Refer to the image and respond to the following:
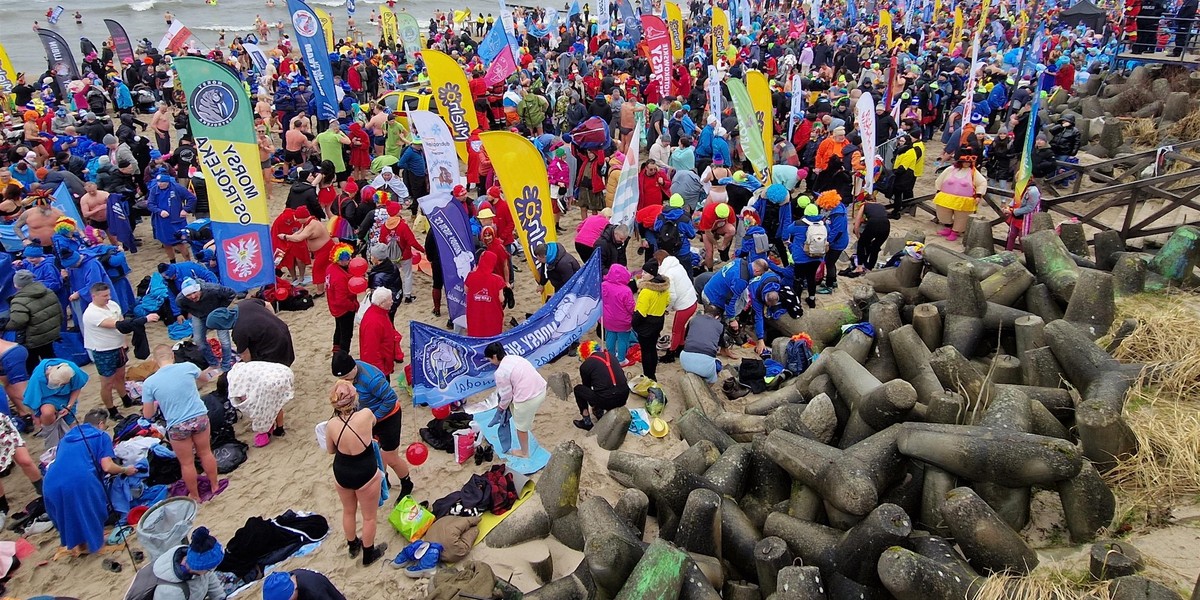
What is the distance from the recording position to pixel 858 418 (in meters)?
6.11

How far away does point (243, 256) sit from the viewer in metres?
9.30

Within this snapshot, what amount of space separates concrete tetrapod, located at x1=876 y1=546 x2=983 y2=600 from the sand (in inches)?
49.1

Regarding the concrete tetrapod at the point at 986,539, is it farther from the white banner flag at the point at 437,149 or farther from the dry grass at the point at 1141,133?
the dry grass at the point at 1141,133

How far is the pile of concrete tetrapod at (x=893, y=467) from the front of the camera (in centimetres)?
441

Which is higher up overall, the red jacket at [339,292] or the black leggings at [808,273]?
the red jacket at [339,292]

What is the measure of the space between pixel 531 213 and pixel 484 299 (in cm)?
222

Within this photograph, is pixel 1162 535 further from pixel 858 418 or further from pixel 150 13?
pixel 150 13

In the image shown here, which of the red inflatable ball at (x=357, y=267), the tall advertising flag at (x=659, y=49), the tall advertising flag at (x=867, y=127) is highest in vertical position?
the tall advertising flag at (x=659, y=49)

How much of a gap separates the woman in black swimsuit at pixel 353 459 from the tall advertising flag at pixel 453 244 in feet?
10.7

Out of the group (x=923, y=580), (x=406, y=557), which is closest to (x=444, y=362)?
(x=406, y=557)

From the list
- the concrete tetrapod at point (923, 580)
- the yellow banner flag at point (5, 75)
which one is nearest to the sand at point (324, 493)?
the concrete tetrapod at point (923, 580)

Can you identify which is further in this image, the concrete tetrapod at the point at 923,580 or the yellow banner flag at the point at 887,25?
the yellow banner flag at the point at 887,25

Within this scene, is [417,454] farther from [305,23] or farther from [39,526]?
[305,23]

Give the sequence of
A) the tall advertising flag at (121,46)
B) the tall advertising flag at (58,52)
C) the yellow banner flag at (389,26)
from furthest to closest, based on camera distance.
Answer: the yellow banner flag at (389,26)
the tall advertising flag at (121,46)
the tall advertising flag at (58,52)
